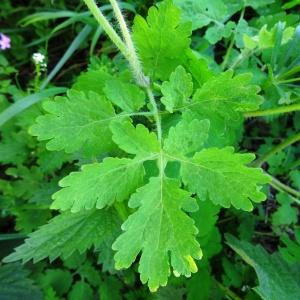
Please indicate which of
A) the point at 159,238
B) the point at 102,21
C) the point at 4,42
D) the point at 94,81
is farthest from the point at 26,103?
the point at 159,238

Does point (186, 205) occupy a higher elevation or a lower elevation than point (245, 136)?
higher

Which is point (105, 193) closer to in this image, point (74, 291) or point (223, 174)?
point (223, 174)

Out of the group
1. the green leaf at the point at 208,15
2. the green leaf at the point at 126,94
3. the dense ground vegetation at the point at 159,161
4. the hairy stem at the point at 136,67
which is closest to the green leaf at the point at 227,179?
the dense ground vegetation at the point at 159,161

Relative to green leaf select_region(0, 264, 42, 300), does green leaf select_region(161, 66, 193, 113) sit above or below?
above

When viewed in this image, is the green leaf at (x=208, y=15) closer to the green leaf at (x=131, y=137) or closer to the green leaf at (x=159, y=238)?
the green leaf at (x=131, y=137)

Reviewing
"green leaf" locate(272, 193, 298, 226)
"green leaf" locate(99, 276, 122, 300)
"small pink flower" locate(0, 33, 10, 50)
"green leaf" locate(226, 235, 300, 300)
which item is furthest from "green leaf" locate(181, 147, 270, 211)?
"small pink flower" locate(0, 33, 10, 50)

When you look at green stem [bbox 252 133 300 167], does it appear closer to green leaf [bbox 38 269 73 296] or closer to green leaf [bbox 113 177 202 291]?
green leaf [bbox 113 177 202 291]

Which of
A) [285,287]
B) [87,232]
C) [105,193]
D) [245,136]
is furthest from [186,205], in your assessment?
[245,136]
